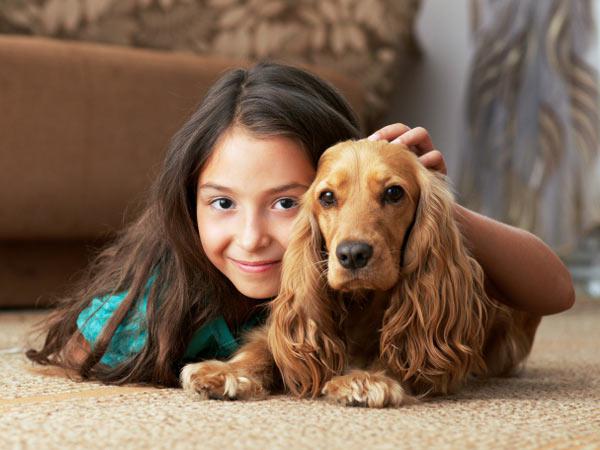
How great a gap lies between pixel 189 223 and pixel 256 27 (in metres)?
1.56

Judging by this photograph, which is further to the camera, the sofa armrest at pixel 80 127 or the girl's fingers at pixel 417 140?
the sofa armrest at pixel 80 127

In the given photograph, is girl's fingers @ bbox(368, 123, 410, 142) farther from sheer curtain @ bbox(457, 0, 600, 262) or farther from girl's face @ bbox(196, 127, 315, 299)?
sheer curtain @ bbox(457, 0, 600, 262)

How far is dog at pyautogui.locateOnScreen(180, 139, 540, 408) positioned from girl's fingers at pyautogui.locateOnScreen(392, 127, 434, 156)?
0.06m

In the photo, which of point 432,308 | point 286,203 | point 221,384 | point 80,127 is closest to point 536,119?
point 80,127

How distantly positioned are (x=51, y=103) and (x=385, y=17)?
113 centimetres

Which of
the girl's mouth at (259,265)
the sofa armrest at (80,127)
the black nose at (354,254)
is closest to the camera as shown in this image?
the black nose at (354,254)

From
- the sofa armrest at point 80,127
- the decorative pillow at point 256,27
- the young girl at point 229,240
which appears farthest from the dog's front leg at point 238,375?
the decorative pillow at point 256,27

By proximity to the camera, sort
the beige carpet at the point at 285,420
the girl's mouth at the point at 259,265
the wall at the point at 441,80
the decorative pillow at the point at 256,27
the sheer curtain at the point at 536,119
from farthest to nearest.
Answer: the wall at the point at 441,80 < the sheer curtain at the point at 536,119 < the decorative pillow at the point at 256,27 < the girl's mouth at the point at 259,265 < the beige carpet at the point at 285,420

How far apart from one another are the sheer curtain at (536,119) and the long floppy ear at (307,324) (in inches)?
74.3

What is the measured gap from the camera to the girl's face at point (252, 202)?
1.31 metres

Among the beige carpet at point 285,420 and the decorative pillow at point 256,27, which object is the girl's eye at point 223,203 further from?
the decorative pillow at point 256,27

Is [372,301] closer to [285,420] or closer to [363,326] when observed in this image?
[363,326]

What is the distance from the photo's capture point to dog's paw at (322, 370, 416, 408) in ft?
3.64

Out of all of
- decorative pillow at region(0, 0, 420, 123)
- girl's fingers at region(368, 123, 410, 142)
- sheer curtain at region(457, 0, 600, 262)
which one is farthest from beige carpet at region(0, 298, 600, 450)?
sheer curtain at region(457, 0, 600, 262)
